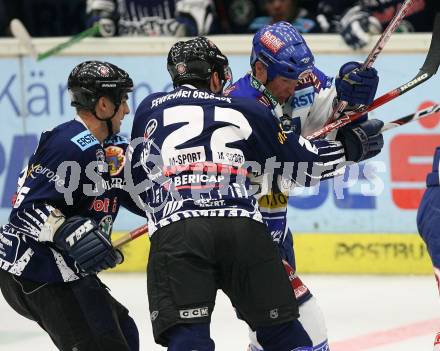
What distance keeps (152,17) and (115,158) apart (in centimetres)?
370

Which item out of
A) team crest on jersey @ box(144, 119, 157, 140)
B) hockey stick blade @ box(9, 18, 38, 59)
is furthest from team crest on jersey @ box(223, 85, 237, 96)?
hockey stick blade @ box(9, 18, 38, 59)

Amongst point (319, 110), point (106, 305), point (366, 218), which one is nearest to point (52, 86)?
point (366, 218)

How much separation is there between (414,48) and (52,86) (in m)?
2.22

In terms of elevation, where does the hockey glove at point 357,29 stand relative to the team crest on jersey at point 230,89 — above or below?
below

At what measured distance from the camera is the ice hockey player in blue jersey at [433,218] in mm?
4059

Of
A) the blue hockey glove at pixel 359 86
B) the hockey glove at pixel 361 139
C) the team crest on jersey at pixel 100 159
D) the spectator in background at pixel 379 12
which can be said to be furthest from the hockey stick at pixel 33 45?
the team crest on jersey at pixel 100 159

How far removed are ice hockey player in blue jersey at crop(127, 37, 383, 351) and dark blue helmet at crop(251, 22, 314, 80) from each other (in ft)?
1.80

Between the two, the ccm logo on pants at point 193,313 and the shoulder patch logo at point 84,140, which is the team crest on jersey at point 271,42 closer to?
the shoulder patch logo at point 84,140

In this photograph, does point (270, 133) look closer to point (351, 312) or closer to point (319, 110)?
point (319, 110)

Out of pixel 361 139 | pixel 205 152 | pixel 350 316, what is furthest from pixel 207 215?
pixel 350 316

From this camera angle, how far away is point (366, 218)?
6.79m

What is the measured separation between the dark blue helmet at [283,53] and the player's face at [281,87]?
0.02 m

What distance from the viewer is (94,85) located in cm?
395

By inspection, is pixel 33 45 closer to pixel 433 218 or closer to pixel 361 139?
pixel 361 139
